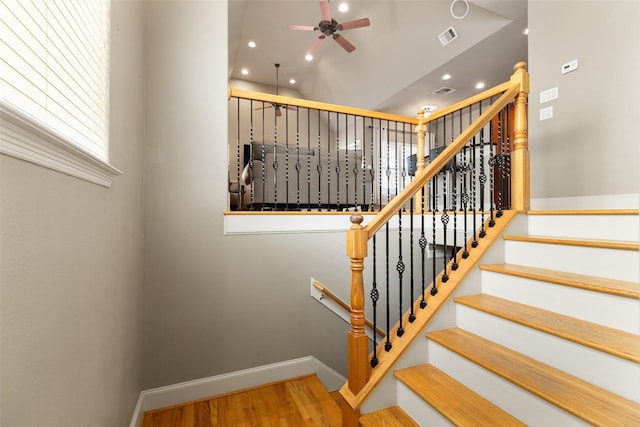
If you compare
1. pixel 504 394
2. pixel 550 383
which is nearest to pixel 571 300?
pixel 550 383

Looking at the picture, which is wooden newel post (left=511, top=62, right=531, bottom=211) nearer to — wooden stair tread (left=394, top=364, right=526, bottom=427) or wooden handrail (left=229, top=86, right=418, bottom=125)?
wooden handrail (left=229, top=86, right=418, bottom=125)

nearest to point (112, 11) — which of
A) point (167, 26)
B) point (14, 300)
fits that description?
point (167, 26)

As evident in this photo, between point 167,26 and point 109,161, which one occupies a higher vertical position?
point 167,26

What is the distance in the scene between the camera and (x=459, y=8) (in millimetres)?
3947

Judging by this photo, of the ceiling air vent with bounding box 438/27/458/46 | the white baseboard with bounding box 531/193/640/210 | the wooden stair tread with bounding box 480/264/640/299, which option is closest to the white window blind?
the wooden stair tread with bounding box 480/264/640/299

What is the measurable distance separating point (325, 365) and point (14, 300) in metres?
2.46

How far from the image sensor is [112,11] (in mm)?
1324

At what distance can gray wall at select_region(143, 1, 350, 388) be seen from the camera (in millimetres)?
2125

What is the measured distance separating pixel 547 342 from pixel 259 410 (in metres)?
1.88

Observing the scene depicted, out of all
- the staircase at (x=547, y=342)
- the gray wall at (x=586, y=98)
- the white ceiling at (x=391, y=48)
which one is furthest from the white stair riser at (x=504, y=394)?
the white ceiling at (x=391, y=48)

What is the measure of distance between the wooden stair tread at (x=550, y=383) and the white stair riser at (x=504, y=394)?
32 mm

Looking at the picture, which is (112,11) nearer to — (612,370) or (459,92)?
(612,370)

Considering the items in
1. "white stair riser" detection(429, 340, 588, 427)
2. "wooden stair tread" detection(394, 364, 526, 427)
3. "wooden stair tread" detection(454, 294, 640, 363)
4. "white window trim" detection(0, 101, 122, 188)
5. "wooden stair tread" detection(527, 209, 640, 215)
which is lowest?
"wooden stair tread" detection(394, 364, 526, 427)

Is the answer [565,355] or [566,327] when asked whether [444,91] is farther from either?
[565,355]
